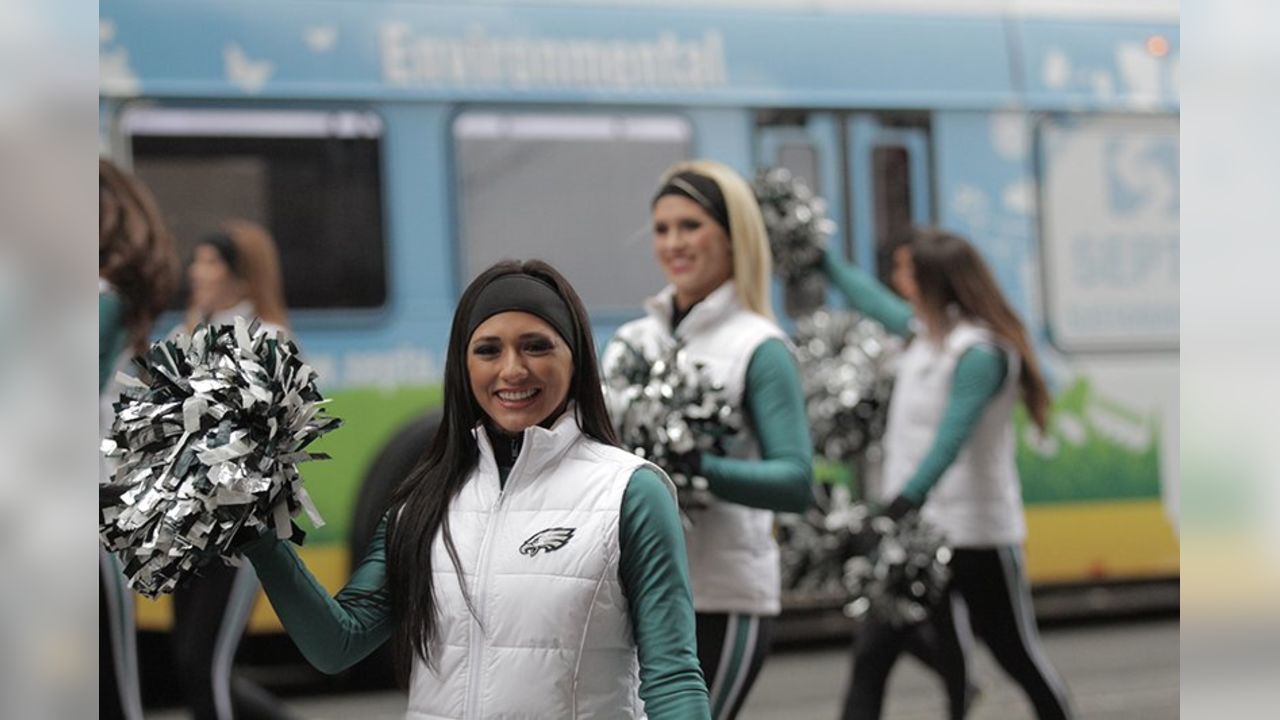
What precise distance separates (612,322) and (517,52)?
128 cm

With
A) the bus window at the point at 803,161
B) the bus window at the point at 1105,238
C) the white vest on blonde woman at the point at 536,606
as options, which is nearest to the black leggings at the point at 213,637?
the white vest on blonde woman at the point at 536,606

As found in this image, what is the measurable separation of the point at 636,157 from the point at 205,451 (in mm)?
6300

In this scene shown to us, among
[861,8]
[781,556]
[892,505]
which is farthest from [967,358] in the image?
[861,8]

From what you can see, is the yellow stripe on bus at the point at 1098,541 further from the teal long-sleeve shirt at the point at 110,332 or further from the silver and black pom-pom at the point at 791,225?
the teal long-sleeve shirt at the point at 110,332

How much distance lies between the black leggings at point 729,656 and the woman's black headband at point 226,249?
357 cm

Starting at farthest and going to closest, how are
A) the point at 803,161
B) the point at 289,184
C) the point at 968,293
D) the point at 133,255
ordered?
the point at 803,161 < the point at 289,184 < the point at 968,293 < the point at 133,255

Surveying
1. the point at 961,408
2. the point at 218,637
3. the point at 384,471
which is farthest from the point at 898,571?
the point at 384,471

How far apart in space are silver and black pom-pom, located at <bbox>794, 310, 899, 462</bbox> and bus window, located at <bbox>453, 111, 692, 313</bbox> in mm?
1925

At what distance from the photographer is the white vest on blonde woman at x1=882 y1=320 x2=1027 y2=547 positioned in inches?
238

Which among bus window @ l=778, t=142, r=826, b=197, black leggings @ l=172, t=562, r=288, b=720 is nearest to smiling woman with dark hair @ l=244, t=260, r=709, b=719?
black leggings @ l=172, t=562, r=288, b=720

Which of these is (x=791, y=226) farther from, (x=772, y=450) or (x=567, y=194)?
(x=567, y=194)

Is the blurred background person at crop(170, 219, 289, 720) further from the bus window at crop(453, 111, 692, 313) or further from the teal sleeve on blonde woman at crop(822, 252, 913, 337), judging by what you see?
the teal sleeve on blonde woman at crop(822, 252, 913, 337)

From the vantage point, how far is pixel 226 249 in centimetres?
741

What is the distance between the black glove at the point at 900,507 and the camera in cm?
578
